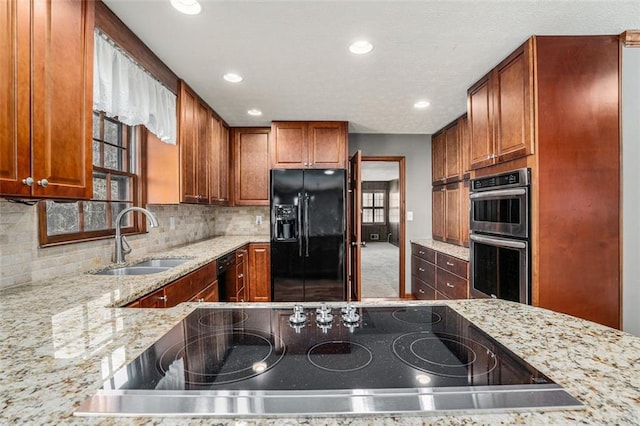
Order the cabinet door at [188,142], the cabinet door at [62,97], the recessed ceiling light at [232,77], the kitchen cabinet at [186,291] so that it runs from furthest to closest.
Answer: the cabinet door at [188,142] < the recessed ceiling light at [232,77] < the kitchen cabinet at [186,291] < the cabinet door at [62,97]

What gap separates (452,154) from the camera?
3.88 metres

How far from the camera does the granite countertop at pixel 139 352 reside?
21.1 inches

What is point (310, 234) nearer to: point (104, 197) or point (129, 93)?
point (104, 197)

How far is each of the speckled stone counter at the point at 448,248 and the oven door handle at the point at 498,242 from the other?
43 centimetres

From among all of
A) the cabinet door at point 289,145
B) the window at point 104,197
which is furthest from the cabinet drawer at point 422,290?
the window at point 104,197

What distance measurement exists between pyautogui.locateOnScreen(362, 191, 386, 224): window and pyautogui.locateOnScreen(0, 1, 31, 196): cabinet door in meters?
11.2

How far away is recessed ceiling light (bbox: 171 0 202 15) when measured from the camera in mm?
1668

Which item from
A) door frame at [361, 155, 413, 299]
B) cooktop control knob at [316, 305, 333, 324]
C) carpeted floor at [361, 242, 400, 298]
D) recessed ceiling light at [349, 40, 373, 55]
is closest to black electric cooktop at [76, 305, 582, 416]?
cooktop control knob at [316, 305, 333, 324]

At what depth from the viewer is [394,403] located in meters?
0.58

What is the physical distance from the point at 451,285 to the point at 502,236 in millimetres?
1111

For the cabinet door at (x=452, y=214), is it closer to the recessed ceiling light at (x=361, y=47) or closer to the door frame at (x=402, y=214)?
the door frame at (x=402, y=214)

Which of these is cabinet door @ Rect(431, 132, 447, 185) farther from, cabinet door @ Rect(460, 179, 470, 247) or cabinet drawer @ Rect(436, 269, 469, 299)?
cabinet drawer @ Rect(436, 269, 469, 299)

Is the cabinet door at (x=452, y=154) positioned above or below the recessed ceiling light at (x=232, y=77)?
below

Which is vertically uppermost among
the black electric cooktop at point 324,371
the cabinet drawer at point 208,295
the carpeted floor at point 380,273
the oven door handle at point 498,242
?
the oven door handle at point 498,242
